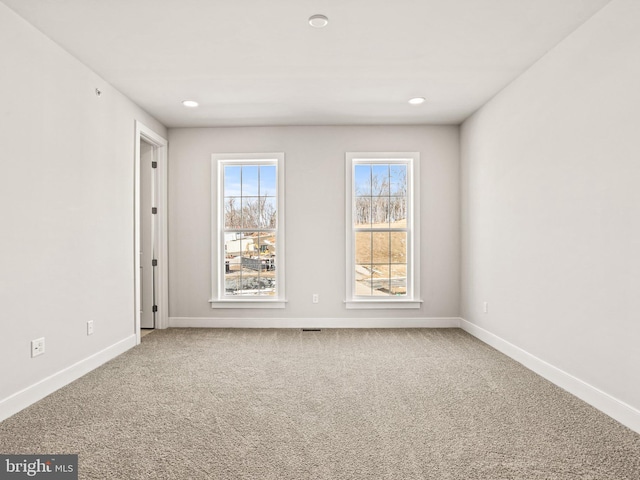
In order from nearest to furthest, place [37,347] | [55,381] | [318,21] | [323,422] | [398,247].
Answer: [323,422] → [318,21] → [37,347] → [55,381] → [398,247]

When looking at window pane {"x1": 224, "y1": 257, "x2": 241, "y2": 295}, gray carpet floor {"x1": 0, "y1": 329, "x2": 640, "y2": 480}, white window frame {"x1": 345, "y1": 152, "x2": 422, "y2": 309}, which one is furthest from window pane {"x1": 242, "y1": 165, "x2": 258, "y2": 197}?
gray carpet floor {"x1": 0, "y1": 329, "x2": 640, "y2": 480}

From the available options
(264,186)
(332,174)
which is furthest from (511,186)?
(264,186)

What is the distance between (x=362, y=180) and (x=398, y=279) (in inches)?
54.5

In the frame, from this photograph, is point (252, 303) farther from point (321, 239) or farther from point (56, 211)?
point (56, 211)

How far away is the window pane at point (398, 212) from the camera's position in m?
4.84

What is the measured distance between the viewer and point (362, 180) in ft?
15.9

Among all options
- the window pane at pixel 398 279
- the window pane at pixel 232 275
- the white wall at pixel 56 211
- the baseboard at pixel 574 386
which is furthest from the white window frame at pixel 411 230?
the white wall at pixel 56 211

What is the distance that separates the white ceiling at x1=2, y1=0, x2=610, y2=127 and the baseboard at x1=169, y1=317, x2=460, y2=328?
2575mm

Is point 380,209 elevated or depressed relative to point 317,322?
elevated

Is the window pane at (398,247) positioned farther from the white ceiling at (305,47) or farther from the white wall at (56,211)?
the white wall at (56,211)

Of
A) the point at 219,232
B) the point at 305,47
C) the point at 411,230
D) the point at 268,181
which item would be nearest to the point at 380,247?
the point at 411,230

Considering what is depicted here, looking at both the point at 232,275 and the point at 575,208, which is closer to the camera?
the point at 575,208

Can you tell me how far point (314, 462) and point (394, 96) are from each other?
3345 millimetres

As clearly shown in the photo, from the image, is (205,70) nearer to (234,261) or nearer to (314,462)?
(234,261)
